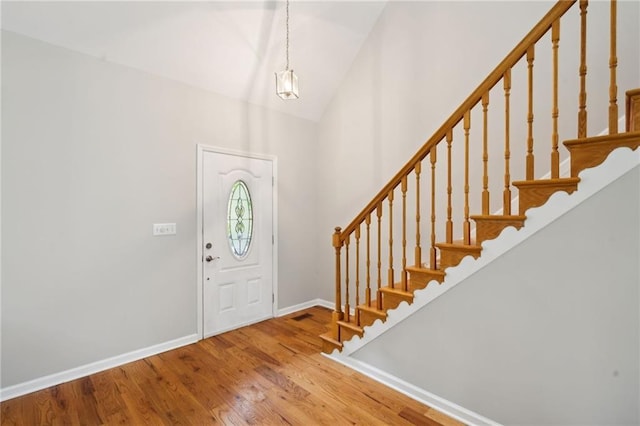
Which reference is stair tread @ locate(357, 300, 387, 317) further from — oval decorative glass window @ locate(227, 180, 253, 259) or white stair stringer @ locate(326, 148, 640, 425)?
oval decorative glass window @ locate(227, 180, 253, 259)

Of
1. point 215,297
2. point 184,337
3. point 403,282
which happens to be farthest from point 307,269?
point 403,282

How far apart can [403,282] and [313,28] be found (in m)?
2.82

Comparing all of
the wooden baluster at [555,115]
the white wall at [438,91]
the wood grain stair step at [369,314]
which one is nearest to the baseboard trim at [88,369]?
the wood grain stair step at [369,314]

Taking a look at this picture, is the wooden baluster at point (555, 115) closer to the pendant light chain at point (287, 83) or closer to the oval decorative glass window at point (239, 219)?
the pendant light chain at point (287, 83)

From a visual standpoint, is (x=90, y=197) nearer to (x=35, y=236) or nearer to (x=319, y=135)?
(x=35, y=236)

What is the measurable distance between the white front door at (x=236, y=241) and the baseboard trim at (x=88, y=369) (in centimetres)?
32

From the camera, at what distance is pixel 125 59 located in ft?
8.24

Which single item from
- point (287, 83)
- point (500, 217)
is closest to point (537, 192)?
point (500, 217)

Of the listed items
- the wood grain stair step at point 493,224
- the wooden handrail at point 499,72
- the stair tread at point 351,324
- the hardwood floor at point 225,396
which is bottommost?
the hardwood floor at point 225,396

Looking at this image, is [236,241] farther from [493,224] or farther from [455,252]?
→ [493,224]

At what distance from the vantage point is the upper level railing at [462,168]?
1517 millimetres

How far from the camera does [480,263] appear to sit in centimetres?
174

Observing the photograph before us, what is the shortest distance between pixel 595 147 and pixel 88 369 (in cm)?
379

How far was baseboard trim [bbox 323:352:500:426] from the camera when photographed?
181 cm
